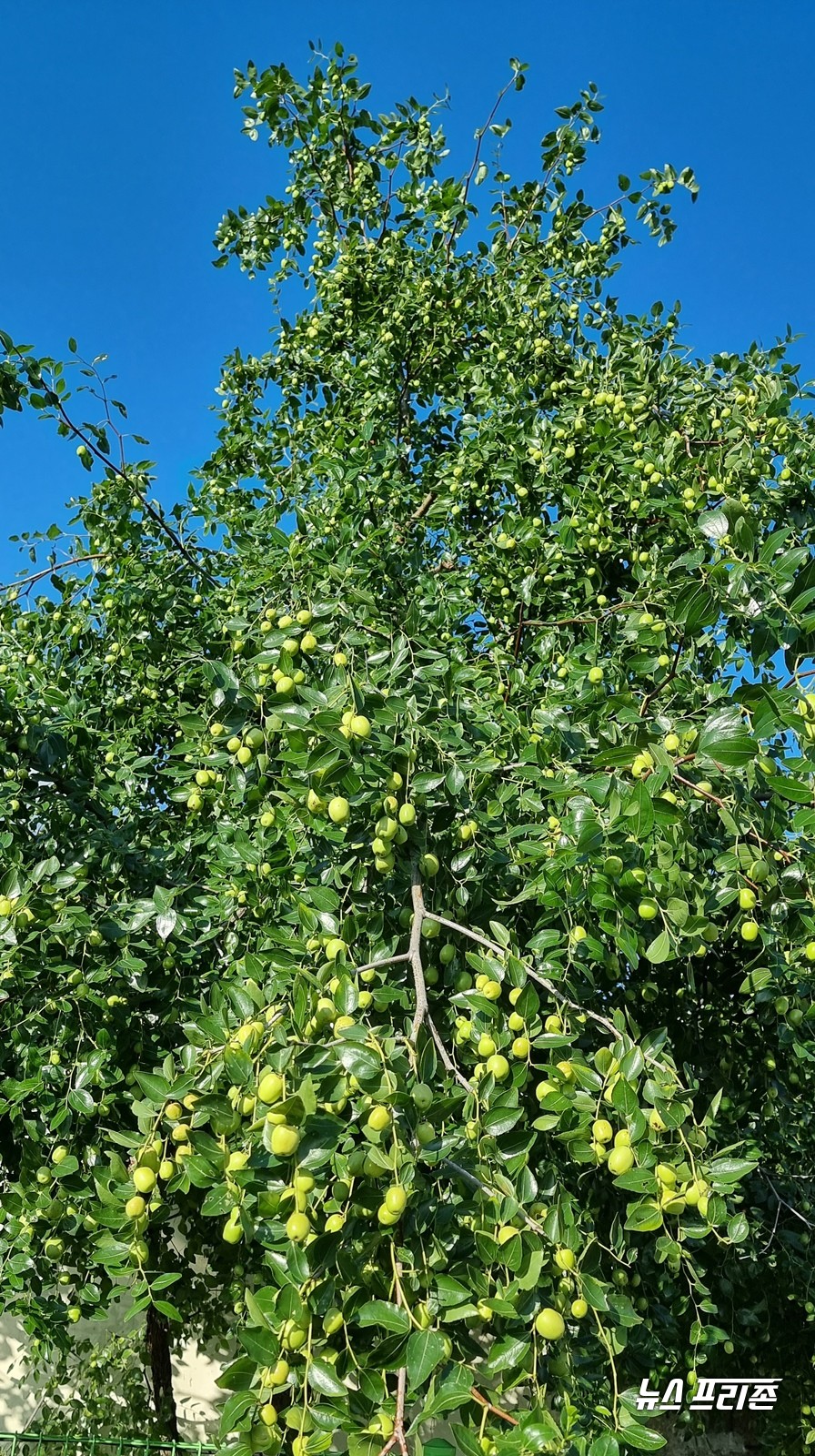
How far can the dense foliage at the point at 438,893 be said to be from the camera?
1.37 meters

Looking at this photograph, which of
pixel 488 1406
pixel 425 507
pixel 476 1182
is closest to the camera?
pixel 488 1406

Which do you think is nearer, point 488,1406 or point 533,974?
point 488,1406

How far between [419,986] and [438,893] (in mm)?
437

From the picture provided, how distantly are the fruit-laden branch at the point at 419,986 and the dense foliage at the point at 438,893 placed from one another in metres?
0.02

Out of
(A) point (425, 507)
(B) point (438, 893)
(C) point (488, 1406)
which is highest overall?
(A) point (425, 507)

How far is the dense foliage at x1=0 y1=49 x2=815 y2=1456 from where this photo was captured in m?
1.37

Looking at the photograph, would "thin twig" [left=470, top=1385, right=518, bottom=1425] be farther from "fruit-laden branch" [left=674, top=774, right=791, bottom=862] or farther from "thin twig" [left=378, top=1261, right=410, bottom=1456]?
"fruit-laden branch" [left=674, top=774, right=791, bottom=862]

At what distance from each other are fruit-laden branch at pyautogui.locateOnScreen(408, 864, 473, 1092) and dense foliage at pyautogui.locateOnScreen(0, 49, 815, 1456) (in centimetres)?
2

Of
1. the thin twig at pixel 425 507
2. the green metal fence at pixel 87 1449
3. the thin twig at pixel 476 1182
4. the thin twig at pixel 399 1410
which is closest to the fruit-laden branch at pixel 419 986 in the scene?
the thin twig at pixel 476 1182

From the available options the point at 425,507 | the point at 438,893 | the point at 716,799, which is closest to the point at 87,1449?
the point at 438,893

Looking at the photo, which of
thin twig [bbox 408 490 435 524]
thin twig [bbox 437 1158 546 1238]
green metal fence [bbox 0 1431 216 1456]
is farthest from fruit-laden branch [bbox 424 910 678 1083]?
thin twig [bbox 408 490 435 524]

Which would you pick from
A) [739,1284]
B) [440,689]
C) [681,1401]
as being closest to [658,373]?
[440,689]

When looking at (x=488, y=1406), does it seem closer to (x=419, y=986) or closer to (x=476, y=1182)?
(x=476, y=1182)

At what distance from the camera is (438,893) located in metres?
2.00
